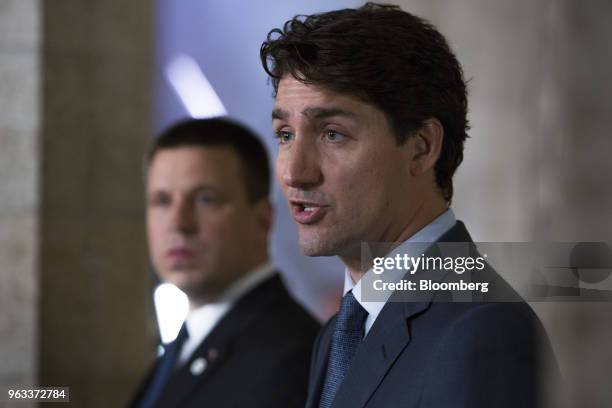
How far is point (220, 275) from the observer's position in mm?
2752

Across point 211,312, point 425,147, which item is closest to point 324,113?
point 425,147

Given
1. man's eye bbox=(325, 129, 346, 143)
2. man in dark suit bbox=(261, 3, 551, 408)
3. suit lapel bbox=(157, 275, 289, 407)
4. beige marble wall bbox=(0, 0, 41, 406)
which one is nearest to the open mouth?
man in dark suit bbox=(261, 3, 551, 408)

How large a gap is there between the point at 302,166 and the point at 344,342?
0.35m

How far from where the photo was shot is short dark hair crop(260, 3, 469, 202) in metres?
1.54

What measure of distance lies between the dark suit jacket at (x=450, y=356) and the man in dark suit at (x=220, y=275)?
2.79ft

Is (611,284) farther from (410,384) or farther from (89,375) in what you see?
(89,375)

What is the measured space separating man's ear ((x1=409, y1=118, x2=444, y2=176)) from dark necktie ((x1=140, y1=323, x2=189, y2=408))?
4.54 feet

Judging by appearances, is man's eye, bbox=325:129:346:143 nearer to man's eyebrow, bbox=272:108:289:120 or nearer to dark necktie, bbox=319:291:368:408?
man's eyebrow, bbox=272:108:289:120

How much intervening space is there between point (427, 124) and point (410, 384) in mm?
506

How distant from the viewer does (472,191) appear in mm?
3197

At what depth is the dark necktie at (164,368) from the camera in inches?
106

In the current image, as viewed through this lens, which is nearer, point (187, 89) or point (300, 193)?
point (300, 193)

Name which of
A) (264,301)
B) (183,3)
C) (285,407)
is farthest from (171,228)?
(183,3)

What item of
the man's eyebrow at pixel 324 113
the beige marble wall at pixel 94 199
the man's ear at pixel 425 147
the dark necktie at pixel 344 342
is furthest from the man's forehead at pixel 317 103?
the beige marble wall at pixel 94 199
